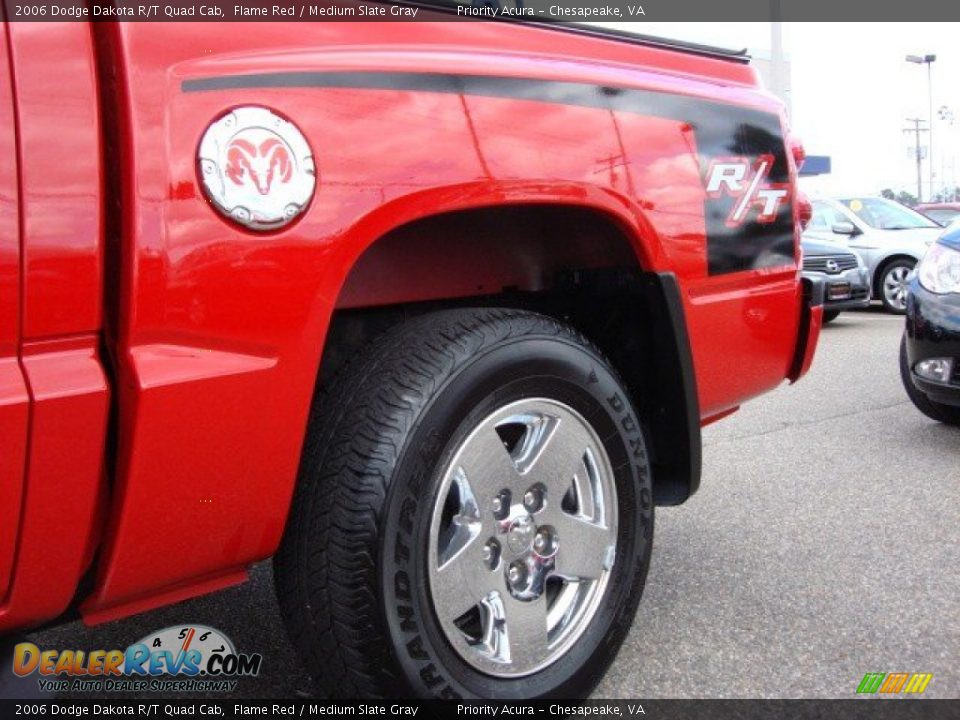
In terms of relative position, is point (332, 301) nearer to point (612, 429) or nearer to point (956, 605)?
point (612, 429)

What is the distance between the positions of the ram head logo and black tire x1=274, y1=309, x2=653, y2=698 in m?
0.45

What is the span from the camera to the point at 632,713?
222 centimetres

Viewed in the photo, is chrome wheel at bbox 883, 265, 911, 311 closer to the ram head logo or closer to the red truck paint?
the red truck paint

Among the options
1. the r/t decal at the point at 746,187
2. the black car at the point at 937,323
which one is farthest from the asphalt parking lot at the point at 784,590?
the r/t decal at the point at 746,187

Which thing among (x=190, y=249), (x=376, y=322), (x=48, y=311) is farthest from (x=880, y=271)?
(x=48, y=311)

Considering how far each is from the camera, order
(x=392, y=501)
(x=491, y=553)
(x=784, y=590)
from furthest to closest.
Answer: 1. (x=784, y=590)
2. (x=491, y=553)
3. (x=392, y=501)

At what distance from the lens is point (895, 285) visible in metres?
11.3

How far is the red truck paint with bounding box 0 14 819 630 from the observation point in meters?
1.40

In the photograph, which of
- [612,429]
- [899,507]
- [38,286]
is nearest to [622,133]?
[612,429]

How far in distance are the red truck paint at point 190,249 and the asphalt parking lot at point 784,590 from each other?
574mm

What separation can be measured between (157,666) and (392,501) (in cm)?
70

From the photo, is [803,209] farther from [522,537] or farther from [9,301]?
[9,301]

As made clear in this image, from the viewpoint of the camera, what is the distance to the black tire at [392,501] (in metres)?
1.75

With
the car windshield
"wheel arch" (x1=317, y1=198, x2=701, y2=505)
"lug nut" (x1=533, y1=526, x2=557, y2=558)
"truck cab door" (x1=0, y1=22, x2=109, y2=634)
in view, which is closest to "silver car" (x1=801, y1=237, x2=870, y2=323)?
the car windshield
